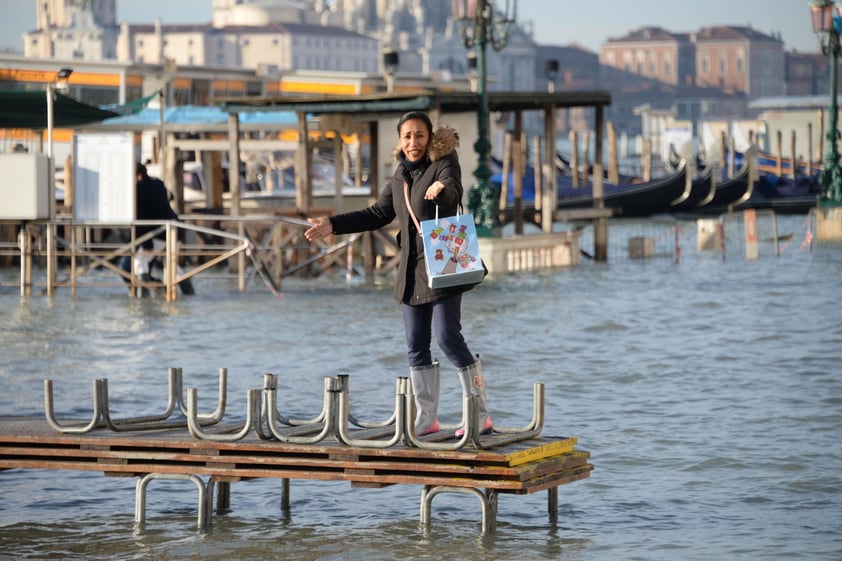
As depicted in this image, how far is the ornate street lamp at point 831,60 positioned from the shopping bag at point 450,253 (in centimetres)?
2259

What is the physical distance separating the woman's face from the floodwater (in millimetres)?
1700

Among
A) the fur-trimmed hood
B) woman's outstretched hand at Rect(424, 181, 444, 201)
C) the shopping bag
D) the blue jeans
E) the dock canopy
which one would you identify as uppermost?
the dock canopy

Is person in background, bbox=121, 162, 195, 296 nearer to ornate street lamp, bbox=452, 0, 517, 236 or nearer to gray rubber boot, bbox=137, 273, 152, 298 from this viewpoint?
gray rubber boot, bbox=137, 273, 152, 298

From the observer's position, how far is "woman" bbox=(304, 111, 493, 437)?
7.41 meters

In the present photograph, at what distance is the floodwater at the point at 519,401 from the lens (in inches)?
301

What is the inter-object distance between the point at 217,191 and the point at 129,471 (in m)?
19.1

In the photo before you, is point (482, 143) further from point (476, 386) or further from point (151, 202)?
point (476, 386)

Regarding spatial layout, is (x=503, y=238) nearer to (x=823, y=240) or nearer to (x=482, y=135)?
(x=482, y=135)

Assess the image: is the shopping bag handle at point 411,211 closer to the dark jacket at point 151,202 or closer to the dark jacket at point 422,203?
the dark jacket at point 422,203

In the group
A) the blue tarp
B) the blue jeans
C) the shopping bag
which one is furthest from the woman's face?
the blue tarp

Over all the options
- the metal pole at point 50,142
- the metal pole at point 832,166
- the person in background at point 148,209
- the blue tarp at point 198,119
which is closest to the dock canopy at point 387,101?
the person in background at point 148,209

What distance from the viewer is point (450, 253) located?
24.1 feet

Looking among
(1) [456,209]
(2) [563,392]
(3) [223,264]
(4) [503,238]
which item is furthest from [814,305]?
(1) [456,209]

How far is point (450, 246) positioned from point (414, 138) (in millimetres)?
501
